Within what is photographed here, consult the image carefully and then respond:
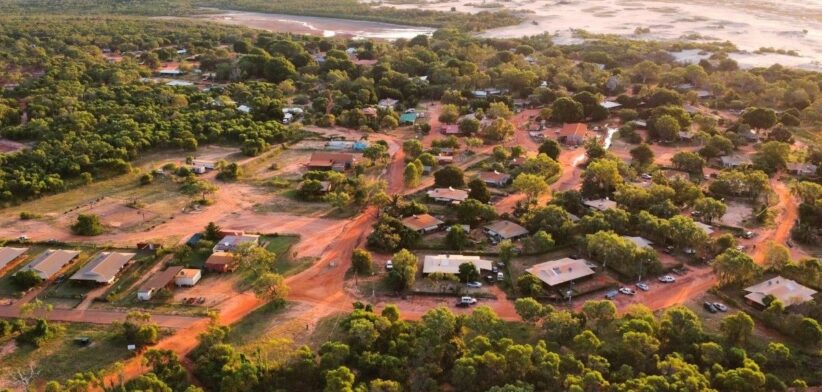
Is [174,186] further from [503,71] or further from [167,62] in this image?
[167,62]

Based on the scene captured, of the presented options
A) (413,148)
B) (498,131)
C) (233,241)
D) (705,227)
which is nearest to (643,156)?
(705,227)

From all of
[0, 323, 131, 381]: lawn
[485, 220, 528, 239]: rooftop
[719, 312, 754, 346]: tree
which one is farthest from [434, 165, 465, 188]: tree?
[0, 323, 131, 381]: lawn

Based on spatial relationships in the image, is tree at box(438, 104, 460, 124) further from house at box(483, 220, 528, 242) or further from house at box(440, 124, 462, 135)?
house at box(483, 220, 528, 242)

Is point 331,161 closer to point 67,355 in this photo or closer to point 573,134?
point 573,134

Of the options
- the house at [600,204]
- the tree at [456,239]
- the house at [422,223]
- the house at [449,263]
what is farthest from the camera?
the house at [600,204]

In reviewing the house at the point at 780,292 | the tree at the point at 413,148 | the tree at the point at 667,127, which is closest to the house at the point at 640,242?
the house at the point at 780,292

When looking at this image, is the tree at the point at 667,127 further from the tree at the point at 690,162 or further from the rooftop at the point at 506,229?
the rooftop at the point at 506,229
